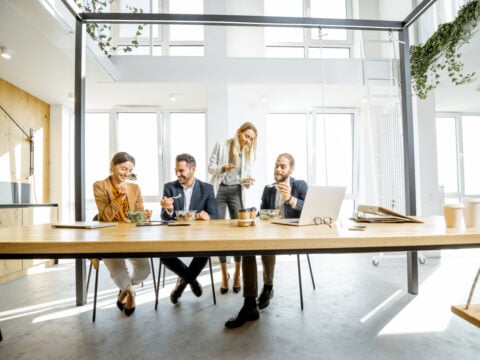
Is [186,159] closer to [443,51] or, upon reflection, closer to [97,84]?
[97,84]

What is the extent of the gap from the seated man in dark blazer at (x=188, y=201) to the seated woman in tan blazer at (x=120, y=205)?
0.74 feet

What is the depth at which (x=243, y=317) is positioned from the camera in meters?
2.18

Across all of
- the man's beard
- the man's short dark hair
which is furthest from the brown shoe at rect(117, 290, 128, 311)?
the man's beard

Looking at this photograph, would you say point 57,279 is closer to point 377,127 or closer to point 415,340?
point 415,340

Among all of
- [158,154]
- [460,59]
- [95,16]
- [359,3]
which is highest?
[359,3]

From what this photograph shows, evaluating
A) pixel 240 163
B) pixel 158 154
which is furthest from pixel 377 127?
pixel 158 154

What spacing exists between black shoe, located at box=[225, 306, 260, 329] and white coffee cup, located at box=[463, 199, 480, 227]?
4.50 feet

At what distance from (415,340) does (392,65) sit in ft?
12.6

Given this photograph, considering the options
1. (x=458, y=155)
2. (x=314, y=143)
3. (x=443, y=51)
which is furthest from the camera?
(x=458, y=155)

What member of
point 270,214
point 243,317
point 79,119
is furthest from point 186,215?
point 79,119

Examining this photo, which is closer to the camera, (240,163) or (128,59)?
(240,163)

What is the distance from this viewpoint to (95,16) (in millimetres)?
2309

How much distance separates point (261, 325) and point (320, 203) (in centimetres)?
107

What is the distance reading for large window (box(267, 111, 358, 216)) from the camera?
20.4 ft
